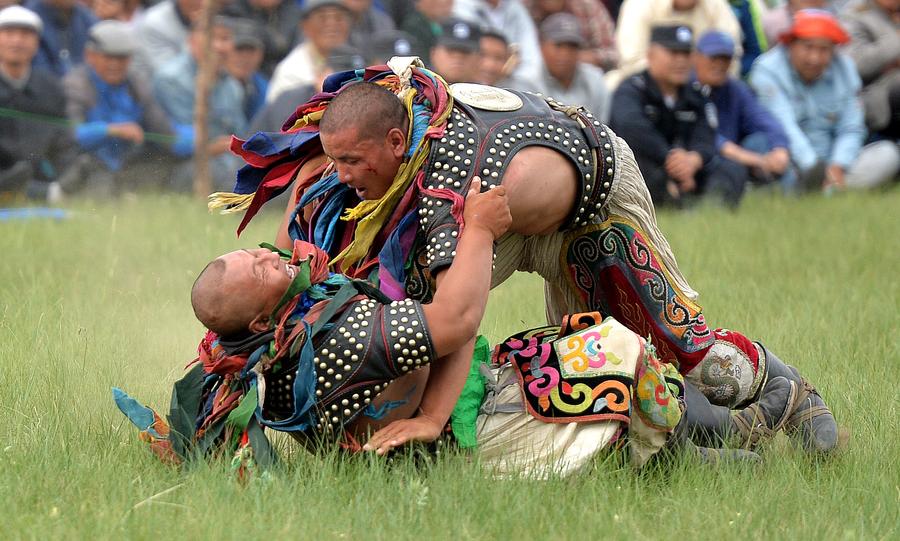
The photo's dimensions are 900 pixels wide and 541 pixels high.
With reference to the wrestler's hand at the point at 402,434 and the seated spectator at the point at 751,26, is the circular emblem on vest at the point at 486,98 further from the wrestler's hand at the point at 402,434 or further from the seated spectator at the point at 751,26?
the seated spectator at the point at 751,26

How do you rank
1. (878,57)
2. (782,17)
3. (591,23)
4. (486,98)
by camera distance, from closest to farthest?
(486,98), (591,23), (878,57), (782,17)

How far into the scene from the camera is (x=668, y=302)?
452cm

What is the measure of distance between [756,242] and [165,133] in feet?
14.3

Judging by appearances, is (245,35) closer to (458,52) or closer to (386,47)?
(386,47)

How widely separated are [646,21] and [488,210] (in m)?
7.48

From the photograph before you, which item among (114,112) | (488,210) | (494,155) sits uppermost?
(494,155)

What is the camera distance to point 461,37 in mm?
9742

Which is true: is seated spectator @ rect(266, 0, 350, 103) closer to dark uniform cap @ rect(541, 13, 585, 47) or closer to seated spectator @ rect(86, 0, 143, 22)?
seated spectator @ rect(86, 0, 143, 22)

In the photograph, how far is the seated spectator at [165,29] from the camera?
1067 cm

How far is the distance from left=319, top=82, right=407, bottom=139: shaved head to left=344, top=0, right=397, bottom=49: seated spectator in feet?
22.0

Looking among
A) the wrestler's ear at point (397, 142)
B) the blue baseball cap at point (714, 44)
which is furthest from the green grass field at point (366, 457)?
the blue baseball cap at point (714, 44)

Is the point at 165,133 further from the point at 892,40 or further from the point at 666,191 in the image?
the point at 892,40

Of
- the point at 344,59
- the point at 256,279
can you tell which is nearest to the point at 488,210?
the point at 256,279

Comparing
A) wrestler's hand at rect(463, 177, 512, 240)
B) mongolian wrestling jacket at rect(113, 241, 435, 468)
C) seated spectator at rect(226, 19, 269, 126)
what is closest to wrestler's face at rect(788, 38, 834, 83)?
seated spectator at rect(226, 19, 269, 126)
